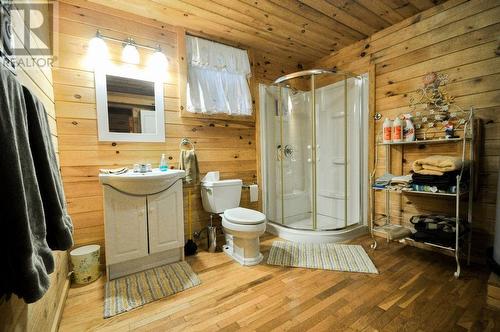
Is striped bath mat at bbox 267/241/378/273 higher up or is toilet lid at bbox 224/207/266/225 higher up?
→ toilet lid at bbox 224/207/266/225

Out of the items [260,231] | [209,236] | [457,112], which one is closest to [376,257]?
[260,231]

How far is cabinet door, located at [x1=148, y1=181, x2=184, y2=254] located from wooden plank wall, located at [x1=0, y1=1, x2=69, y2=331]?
2.05 feet

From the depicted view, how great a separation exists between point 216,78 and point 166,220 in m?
Result: 1.64

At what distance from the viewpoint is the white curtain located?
2.51m

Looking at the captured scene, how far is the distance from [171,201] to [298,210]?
1.77 m

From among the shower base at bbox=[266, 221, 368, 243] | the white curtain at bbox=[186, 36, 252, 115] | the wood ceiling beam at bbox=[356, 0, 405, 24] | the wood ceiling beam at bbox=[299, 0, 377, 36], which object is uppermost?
the wood ceiling beam at bbox=[356, 0, 405, 24]

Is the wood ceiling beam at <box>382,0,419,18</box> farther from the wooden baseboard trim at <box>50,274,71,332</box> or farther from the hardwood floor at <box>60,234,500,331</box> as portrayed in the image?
the wooden baseboard trim at <box>50,274,71,332</box>

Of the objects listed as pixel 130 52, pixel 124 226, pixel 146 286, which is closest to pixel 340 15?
pixel 130 52

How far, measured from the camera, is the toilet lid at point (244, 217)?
206 centimetres

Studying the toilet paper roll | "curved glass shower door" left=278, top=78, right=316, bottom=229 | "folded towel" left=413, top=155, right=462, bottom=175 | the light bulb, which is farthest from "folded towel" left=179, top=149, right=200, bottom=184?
"folded towel" left=413, top=155, right=462, bottom=175

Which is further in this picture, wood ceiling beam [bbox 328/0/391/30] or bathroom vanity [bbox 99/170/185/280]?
wood ceiling beam [bbox 328/0/391/30]

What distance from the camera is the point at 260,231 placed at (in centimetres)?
210

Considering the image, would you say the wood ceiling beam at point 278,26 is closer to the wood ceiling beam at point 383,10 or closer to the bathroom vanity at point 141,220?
the wood ceiling beam at point 383,10

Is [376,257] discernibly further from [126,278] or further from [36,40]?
[36,40]
